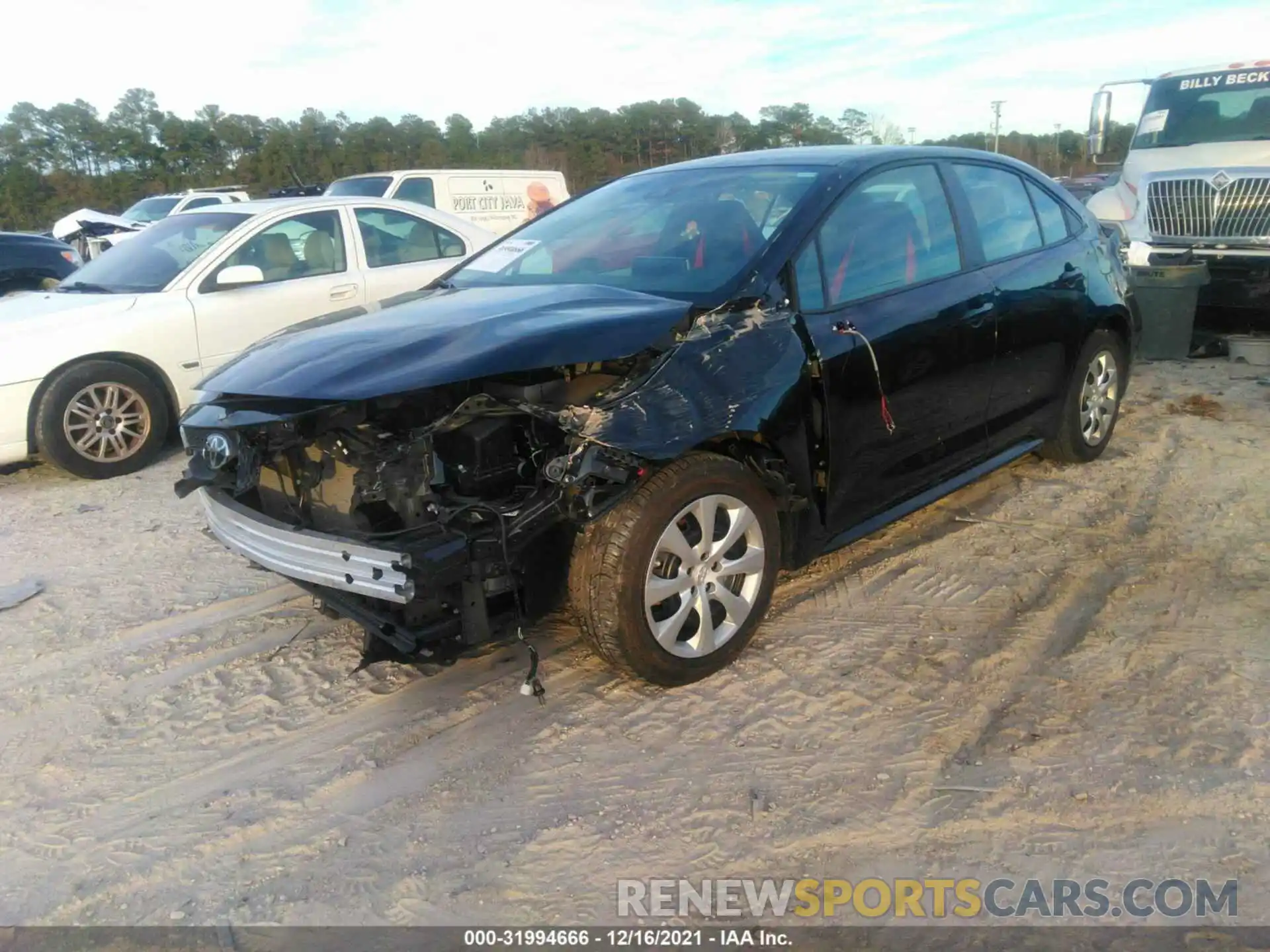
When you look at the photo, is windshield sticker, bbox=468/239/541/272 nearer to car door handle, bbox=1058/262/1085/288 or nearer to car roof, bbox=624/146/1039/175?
car roof, bbox=624/146/1039/175

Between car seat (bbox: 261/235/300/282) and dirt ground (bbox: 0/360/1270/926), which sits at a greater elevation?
car seat (bbox: 261/235/300/282)

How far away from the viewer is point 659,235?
4000 mm

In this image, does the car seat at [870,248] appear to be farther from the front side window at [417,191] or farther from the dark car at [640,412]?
the front side window at [417,191]

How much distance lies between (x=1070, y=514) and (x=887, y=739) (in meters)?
2.43

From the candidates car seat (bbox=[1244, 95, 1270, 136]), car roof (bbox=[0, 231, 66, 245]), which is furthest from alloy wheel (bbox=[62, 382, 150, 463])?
car seat (bbox=[1244, 95, 1270, 136])

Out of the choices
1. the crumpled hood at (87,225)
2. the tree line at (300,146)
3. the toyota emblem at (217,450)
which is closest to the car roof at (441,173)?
the crumpled hood at (87,225)

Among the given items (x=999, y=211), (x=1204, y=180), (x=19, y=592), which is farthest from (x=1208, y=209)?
(x=19, y=592)

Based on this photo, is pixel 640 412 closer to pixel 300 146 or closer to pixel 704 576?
pixel 704 576

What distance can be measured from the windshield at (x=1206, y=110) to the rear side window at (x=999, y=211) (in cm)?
654

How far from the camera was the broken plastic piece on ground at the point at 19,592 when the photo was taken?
4.39 metres

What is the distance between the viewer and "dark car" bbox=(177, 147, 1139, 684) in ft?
9.86

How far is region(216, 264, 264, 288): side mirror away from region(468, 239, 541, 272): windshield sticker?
2.58 metres

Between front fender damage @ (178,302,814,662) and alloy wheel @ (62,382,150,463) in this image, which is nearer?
front fender damage @ (178,302,814,662)

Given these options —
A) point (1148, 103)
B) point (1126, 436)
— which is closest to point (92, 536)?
point (1126, 436)
